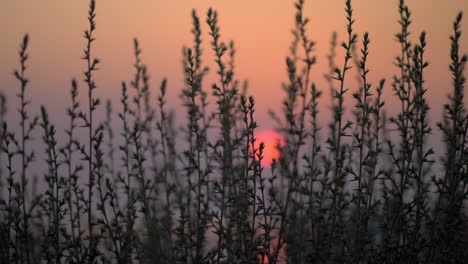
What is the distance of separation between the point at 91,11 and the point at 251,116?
2.29 metres

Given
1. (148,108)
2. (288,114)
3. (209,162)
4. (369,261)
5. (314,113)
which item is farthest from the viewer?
(148,108)

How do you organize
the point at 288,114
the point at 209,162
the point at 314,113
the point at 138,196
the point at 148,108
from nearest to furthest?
the point at 288,114
the point at 314,113
the point at 138,196
the point at 209,162
the point at 148,108

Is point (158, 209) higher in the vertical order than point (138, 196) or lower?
higher

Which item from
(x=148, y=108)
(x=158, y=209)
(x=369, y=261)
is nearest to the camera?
(x=369, y=261)

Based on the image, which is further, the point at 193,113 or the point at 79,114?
the point at 193,113

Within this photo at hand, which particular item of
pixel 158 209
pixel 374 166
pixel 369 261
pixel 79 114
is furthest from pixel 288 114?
pixel 158 209

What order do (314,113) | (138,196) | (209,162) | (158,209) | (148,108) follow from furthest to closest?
1. (158,209)
2. (148,108)
3. (209,162)
4. (138,196)
5. (314,113)

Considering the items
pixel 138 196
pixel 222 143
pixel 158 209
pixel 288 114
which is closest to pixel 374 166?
pixel 288 114

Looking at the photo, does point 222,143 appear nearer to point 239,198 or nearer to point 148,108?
point 239,198

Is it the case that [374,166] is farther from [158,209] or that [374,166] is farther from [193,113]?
[158,209]

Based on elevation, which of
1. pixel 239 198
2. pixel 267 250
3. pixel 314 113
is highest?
pixel 314 113

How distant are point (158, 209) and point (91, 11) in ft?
12.4

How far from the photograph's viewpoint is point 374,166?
492 centimetres

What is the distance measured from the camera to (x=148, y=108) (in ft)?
23.5
